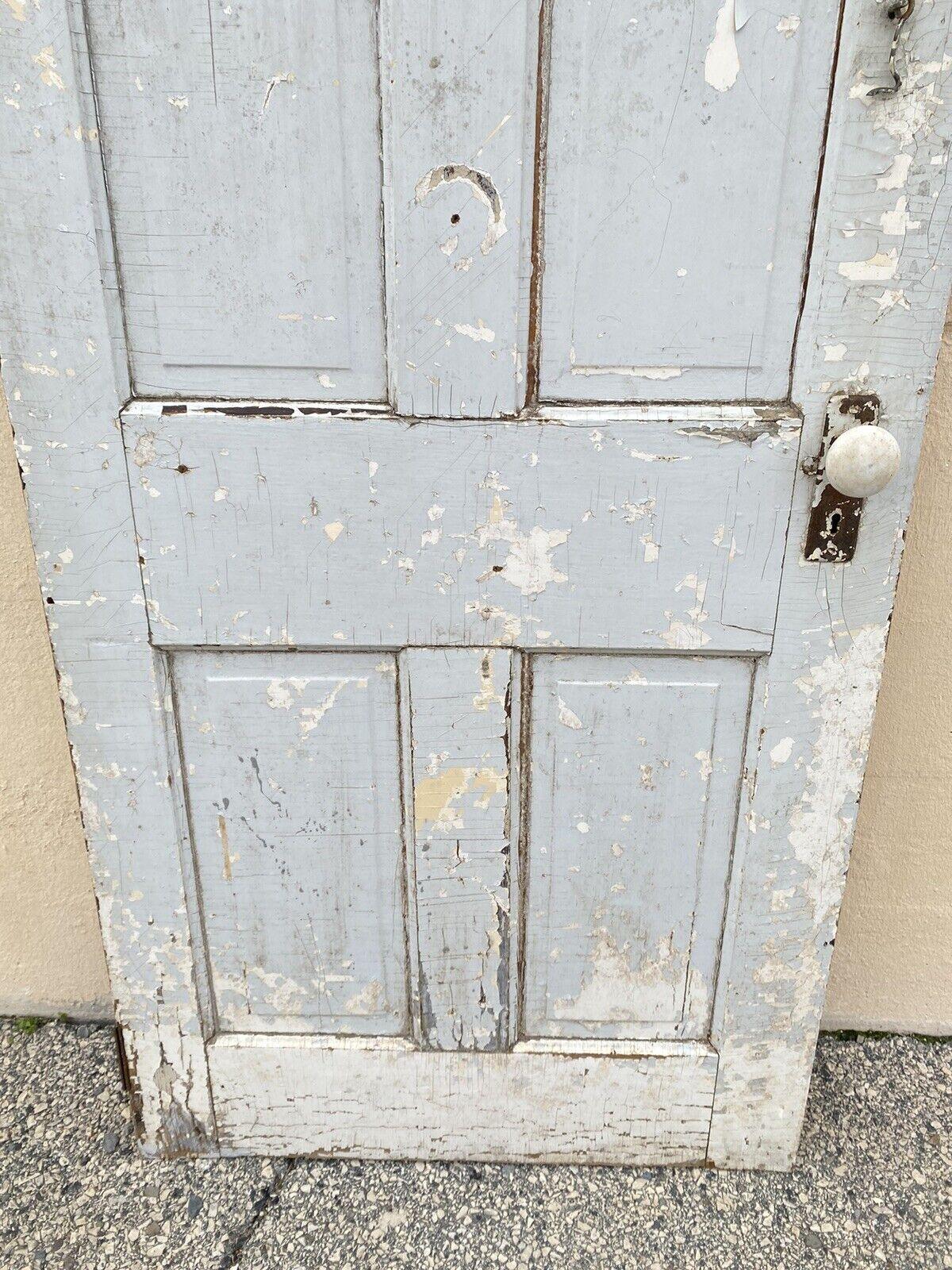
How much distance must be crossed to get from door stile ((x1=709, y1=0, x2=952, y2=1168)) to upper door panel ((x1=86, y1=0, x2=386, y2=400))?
532 mm

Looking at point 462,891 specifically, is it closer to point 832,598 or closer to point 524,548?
point 524,548

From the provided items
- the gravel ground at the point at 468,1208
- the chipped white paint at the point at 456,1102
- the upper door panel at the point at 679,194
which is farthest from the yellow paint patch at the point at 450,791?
the gravel ground at the point at 468,1208

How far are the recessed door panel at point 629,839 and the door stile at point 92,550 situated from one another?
55 cm

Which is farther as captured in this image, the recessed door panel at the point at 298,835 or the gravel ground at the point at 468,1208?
the gravel ground at the point at 468,1208

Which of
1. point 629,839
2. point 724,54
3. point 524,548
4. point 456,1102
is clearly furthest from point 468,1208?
point 724,54

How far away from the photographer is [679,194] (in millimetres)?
969

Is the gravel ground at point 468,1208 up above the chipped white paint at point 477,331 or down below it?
below

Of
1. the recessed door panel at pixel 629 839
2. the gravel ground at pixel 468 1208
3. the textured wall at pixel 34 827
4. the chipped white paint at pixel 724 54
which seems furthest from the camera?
the textured wall at pixel 34 827

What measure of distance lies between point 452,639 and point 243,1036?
77 cm

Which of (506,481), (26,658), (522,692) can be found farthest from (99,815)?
(506,481)

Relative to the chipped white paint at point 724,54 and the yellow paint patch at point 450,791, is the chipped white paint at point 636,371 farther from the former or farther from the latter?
the yellow paint patch at point 450,791

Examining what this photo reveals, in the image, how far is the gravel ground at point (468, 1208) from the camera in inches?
51.4

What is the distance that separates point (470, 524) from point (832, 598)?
0.49m

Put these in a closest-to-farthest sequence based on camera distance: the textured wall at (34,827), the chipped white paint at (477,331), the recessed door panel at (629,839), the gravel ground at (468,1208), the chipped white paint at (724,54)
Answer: the chipped white paint at (724,54), the chipped white paint at (477,331), the recessed door panel at (629,839), the gravel ground at (468,1208), the textured wall at (34,827)
